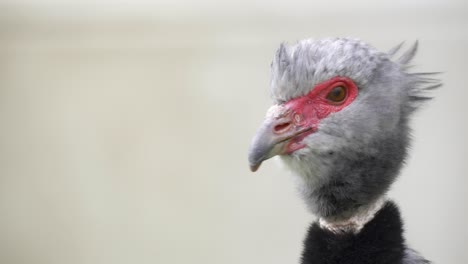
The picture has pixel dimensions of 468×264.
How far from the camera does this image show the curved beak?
2.77 ft

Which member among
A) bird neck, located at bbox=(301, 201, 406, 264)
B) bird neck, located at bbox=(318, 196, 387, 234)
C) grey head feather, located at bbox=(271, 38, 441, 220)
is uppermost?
grey head feather, located at bbox=(271, 38, 441, 220)

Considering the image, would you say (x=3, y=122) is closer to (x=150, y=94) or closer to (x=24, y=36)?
(x=24, y=36)

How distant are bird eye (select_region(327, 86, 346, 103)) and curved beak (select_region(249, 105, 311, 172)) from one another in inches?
2.5

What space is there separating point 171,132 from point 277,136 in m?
1.09

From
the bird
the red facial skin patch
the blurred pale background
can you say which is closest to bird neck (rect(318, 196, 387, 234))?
the bird

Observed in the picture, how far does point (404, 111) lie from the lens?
0.93m

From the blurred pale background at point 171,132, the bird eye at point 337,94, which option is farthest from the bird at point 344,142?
the blurred pale background at point 171,132

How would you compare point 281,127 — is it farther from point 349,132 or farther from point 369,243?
point 369,243

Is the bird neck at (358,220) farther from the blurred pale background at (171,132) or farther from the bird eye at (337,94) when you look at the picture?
the blurred pale background at (171,132)

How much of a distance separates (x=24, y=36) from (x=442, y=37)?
157 cm

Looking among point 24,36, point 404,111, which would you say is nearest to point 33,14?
point 24,36

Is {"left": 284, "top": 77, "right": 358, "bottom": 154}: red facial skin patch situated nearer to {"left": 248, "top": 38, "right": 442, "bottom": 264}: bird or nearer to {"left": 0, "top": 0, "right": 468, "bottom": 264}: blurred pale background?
{"left": 248, "top": 38, "right": 442, "bottom": 264}: bird

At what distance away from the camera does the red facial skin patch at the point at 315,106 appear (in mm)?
878

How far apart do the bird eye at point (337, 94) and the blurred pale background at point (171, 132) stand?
978mm
